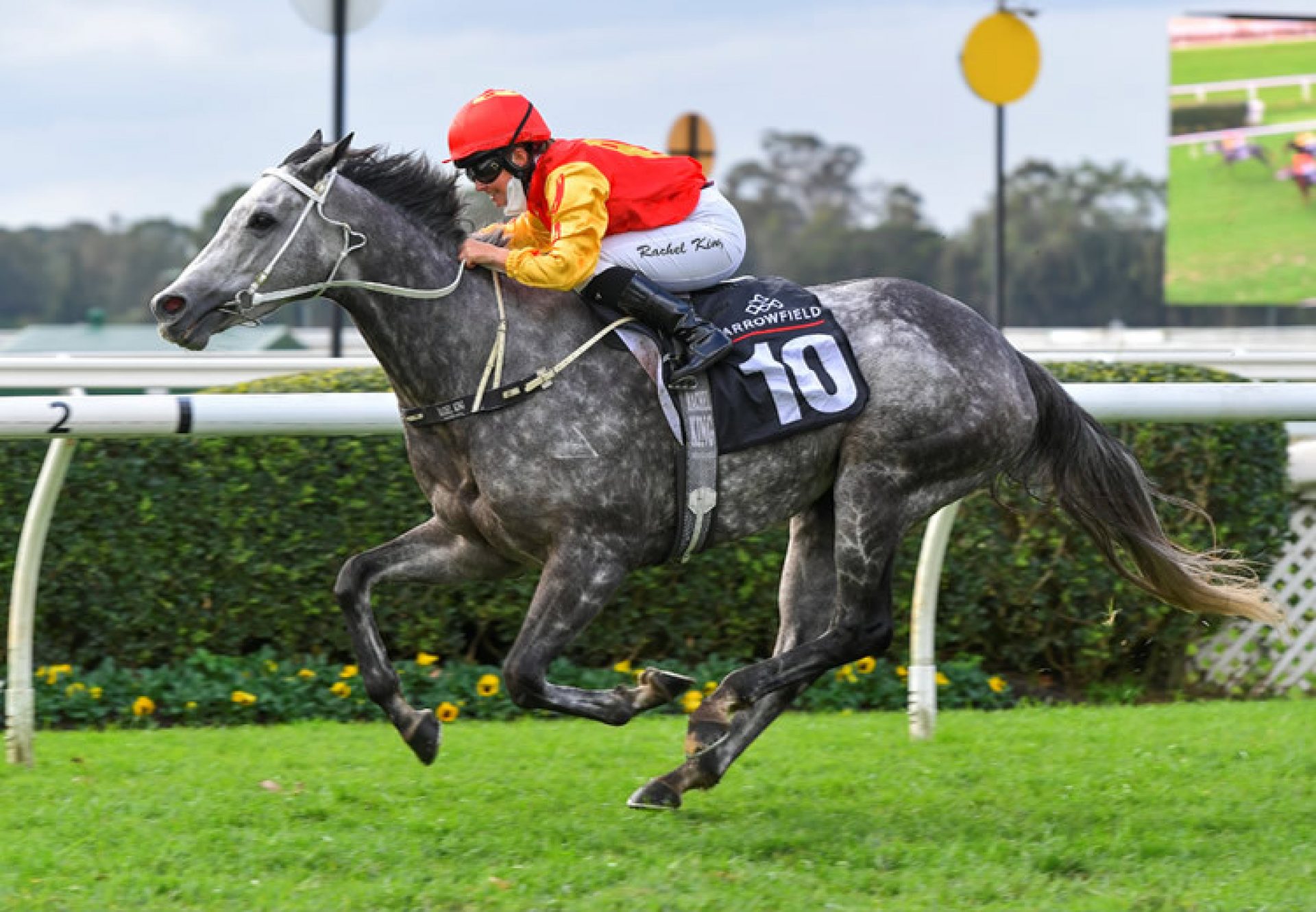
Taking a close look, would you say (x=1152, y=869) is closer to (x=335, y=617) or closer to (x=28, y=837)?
(x=28, y=837)

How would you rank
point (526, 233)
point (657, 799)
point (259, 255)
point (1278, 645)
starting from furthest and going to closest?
point (1278, 645) → point (526, 233) → point (657, 799) → point (259, 255)

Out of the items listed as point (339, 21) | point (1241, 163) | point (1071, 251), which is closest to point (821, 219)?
point (1071, 251)

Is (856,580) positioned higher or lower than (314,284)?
lower

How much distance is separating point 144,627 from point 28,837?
2193 millimetres

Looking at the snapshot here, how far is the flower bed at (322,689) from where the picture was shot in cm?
604

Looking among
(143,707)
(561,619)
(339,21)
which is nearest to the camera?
(561,619)

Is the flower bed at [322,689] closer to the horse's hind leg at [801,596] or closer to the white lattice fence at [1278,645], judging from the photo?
the white lattice fence at [1278,645]

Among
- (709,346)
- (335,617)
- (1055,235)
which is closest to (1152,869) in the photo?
(709,346)

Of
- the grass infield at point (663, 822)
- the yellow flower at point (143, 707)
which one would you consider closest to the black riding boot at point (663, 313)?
the grass infield at point (663, 822)

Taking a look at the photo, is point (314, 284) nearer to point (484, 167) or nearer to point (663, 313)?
point (484, 167)

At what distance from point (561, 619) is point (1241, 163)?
51.7 ft

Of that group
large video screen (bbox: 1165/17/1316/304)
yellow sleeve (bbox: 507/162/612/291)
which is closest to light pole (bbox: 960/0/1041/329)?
large video screen (bbox: 1165/17/1316/304)

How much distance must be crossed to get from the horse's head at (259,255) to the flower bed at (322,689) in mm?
2179

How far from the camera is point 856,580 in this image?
467cm
